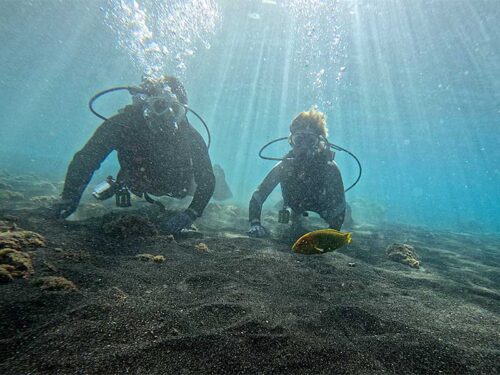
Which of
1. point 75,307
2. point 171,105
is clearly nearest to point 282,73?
point 171,105

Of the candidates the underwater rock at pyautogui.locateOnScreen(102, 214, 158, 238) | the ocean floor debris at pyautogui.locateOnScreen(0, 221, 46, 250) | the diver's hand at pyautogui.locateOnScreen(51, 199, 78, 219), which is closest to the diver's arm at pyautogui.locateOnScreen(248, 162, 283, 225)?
the underwater rock at pyautogui.locateOnScreen(102, 214, 158, 238)

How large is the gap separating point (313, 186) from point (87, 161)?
5.98 metres

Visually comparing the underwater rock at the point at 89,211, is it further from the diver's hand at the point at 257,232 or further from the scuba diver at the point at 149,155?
the diver's hand at the point at 257,232

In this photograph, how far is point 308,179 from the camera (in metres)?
7.68

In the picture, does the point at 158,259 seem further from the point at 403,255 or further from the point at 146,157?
the point at 403,255

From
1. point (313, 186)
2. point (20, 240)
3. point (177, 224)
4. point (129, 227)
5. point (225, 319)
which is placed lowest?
point (225, 319)

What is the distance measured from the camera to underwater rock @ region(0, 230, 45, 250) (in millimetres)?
3483

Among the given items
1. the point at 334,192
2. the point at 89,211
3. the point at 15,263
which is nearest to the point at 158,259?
the point at 15,263

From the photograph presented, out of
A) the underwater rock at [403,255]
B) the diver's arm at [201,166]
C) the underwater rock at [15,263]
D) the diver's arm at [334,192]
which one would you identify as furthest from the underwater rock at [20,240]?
the underwater rock at [403,255]

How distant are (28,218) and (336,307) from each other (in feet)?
19.2

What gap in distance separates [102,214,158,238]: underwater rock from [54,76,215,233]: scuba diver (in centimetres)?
70

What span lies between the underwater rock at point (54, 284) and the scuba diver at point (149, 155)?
3089mm

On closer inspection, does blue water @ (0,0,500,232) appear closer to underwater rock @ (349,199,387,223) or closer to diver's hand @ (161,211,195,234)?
underwater rock @ (349,199,387,223)

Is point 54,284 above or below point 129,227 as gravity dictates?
below
